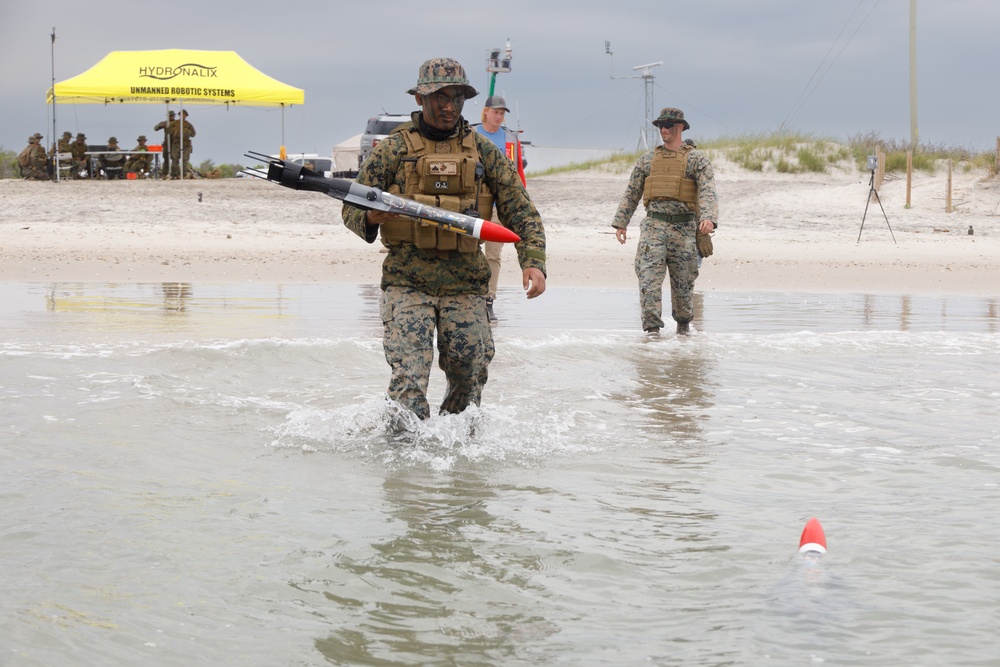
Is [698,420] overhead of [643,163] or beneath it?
beneath

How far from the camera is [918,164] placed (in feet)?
95.2

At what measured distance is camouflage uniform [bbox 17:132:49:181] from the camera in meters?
29.5

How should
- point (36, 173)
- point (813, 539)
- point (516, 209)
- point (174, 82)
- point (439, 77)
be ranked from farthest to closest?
point (36, 173) → point (174, 82) → point (516, 209) → point (439, 77) → point (813, 539)

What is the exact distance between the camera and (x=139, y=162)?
102 ft

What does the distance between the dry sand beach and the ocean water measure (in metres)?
7.52

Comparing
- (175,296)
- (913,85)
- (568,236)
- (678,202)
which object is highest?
(913,85)

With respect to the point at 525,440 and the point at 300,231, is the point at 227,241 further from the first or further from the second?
the point at 525,440

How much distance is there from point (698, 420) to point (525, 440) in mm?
1243

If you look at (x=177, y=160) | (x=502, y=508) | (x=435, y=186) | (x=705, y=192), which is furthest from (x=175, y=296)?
(x=177, y=160)

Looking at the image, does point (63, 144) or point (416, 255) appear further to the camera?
point (63, 144)

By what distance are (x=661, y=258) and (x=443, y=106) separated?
5.10 metres

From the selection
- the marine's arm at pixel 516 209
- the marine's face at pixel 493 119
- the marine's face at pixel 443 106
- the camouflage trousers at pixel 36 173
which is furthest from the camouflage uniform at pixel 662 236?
the camouflage trousers at pixel 36 173

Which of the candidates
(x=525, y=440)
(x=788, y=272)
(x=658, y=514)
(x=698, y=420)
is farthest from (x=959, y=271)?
(x=658, y=514)

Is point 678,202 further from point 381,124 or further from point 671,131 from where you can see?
point 381,124
